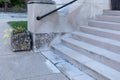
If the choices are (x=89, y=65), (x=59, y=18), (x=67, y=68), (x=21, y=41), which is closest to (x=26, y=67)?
(x=67, y=68)

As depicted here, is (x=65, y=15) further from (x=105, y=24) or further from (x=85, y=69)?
(x=85, y=69)

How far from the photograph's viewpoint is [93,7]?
5.30 metres

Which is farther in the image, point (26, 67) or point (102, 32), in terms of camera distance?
point (102, 32)

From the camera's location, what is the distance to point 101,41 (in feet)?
13.0

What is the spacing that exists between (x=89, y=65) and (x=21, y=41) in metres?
1.97

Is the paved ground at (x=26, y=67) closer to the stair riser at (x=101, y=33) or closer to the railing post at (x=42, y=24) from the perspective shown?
the railing post at (x=42, y=24)

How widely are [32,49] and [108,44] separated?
6.48 ft

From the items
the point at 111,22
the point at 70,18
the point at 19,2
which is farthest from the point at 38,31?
the point at 19,2

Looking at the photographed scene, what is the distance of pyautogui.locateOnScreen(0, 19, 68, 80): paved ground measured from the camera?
3.46 meters

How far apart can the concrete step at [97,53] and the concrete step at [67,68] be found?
368mm

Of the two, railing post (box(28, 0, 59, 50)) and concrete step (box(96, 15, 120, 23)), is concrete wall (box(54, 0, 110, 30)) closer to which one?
concrete step (box(96, 15, 120, 23))

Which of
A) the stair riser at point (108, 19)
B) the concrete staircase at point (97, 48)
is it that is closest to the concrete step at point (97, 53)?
the concrete staircase at point (97, 48)

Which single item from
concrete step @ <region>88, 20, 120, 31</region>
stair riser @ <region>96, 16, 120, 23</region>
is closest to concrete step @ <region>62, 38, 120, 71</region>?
concrete step @ <region>88, 20, 120, 31</region>

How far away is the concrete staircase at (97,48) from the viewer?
10.6ft
